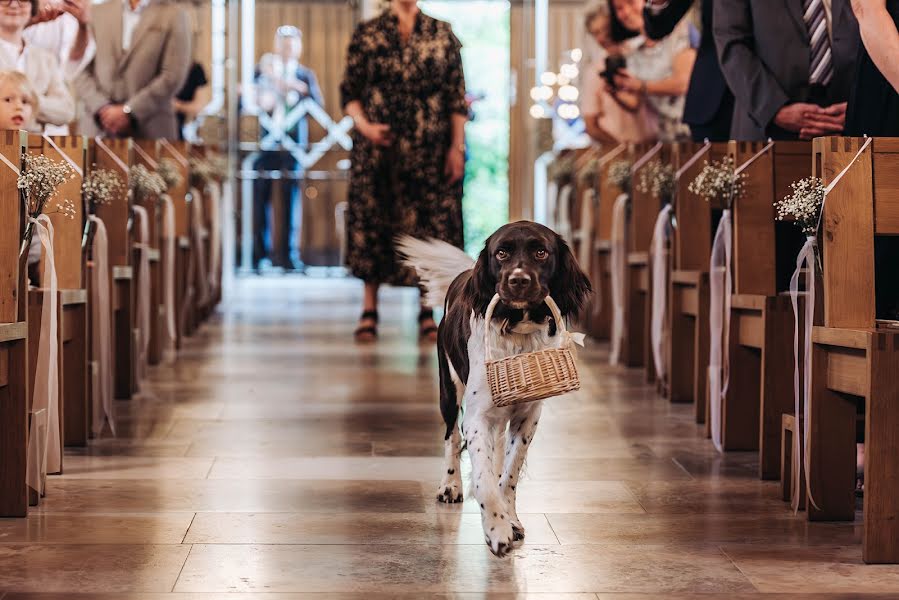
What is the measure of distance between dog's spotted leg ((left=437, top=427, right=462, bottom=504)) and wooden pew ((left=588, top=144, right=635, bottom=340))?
3.47 meters

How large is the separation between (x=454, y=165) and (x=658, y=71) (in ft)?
5.93

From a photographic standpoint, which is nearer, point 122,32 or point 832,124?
point 832,124

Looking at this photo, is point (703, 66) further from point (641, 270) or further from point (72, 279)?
point (72, 279)

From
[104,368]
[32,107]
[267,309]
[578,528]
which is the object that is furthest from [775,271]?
[267,309]

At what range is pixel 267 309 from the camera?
1001cm

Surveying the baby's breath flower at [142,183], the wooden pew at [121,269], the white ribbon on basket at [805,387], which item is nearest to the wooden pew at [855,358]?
the white ribbon on basket at [805,387]

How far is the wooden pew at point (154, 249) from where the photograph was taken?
586 cm

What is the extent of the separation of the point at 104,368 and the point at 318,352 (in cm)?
247

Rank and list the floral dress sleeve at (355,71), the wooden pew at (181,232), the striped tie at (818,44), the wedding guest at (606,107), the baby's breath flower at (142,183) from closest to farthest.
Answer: the striped tie at (818,44) → the baby's breath flower at (142,183) → the floral dress sleeve at (355,71) → the wooden pew at (181,232) → the wedding guest at (606,107)

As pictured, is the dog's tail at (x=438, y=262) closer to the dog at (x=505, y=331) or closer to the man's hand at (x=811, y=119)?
the dog at (x=505, y=331)

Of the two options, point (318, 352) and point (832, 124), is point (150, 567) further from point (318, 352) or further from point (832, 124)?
point (318, 352)

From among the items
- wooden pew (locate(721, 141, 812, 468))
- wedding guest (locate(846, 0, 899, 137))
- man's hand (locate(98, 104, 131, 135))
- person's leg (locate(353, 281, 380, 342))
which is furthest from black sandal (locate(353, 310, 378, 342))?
wedding guest (locate(846, 0, 899, 137))

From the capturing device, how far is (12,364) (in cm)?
299

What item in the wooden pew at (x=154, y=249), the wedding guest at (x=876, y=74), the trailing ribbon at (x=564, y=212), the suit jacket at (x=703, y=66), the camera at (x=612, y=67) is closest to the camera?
the wedding guest at (x=876, y=74)
